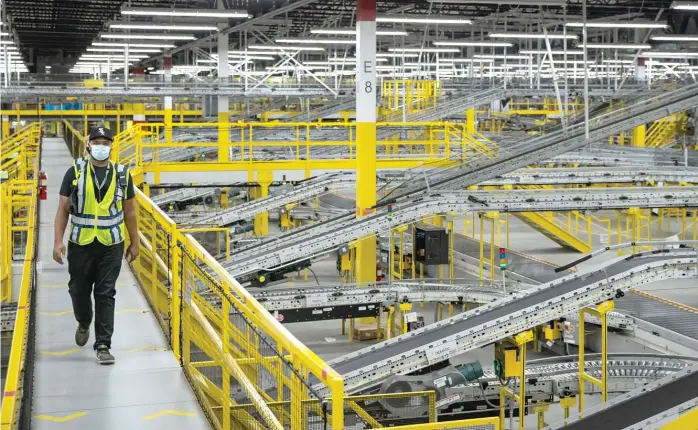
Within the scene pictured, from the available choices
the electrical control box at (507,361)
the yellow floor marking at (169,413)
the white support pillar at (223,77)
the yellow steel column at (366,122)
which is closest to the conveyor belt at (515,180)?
the yellow steel column at (366,122)

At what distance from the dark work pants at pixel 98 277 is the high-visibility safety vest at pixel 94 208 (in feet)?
0.20

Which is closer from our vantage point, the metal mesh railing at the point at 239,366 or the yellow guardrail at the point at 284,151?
the metal mesh railing at the point at 239,366

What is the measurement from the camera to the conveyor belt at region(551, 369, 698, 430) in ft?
32.2

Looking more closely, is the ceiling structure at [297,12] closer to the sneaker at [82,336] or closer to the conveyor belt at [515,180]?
the conveyor belt at [515,180]

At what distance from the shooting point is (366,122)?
16484mm

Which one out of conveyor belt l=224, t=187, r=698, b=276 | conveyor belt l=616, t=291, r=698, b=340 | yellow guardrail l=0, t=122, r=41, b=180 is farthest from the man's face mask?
conveyor belt l=616, t=291, r=698, b=340

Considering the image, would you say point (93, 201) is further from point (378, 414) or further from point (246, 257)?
point (246, 257)

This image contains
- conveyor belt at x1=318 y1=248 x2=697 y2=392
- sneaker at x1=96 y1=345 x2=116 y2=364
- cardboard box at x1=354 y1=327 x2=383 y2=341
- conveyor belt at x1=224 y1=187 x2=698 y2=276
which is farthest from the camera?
cardboard box at x1=354 y1=327 x2=383 y2=341

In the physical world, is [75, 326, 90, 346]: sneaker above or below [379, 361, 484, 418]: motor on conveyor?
above

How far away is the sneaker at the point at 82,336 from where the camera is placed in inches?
214

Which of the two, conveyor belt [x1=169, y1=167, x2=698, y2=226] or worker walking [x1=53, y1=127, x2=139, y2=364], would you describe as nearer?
worker walking [x1=53, y1=127, x2=139, y2=364]

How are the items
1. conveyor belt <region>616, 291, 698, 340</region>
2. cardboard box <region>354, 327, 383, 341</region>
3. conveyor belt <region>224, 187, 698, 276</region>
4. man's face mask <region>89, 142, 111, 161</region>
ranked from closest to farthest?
1. man's face mask <region>89, 142, 111, 161</region>
2. conveyor belt <region>616, 291, 698, 340</region>
3. conveyor belt <region>224, 187, 698, 276</region>
4. cardboard box <region>354, 327, 383, 341</region>

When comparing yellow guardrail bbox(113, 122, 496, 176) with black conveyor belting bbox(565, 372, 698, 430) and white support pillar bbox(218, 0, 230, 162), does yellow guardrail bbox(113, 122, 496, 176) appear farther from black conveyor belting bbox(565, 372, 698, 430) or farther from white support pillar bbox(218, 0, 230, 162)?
black conveyor belting bbox(565, 372, 698, 430)

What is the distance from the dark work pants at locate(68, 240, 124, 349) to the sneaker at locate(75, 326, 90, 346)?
20 centimetres
